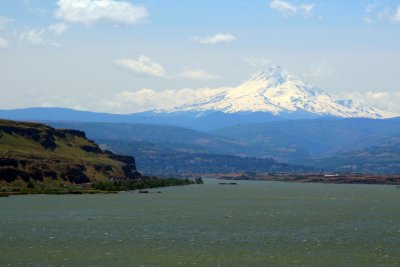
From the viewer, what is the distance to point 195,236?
12062cm

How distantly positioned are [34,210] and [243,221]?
4877 cm

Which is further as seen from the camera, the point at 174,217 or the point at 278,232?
the point at 174,217

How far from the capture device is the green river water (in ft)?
311

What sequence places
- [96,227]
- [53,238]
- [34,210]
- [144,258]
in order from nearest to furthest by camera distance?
1. [144,258]
2. [53,238]
3. [96,227]
4. [34,210]

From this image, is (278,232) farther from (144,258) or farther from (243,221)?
(144,258)

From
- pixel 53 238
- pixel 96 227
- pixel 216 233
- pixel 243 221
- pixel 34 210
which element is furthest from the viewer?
pixel 34 210

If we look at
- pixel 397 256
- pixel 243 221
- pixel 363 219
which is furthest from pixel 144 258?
pixel 363 219

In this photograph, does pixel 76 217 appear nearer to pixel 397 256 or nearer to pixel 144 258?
pixel 144 258

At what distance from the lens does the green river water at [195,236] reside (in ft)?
311

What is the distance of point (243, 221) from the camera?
150375 mm

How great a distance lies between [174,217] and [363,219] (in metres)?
36.6

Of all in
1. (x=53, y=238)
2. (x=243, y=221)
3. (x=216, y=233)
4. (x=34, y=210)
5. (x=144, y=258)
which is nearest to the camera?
(x=144, y=258)

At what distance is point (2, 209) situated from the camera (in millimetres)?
174000

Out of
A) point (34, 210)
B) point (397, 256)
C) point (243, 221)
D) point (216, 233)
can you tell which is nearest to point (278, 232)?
point (216, 233)
